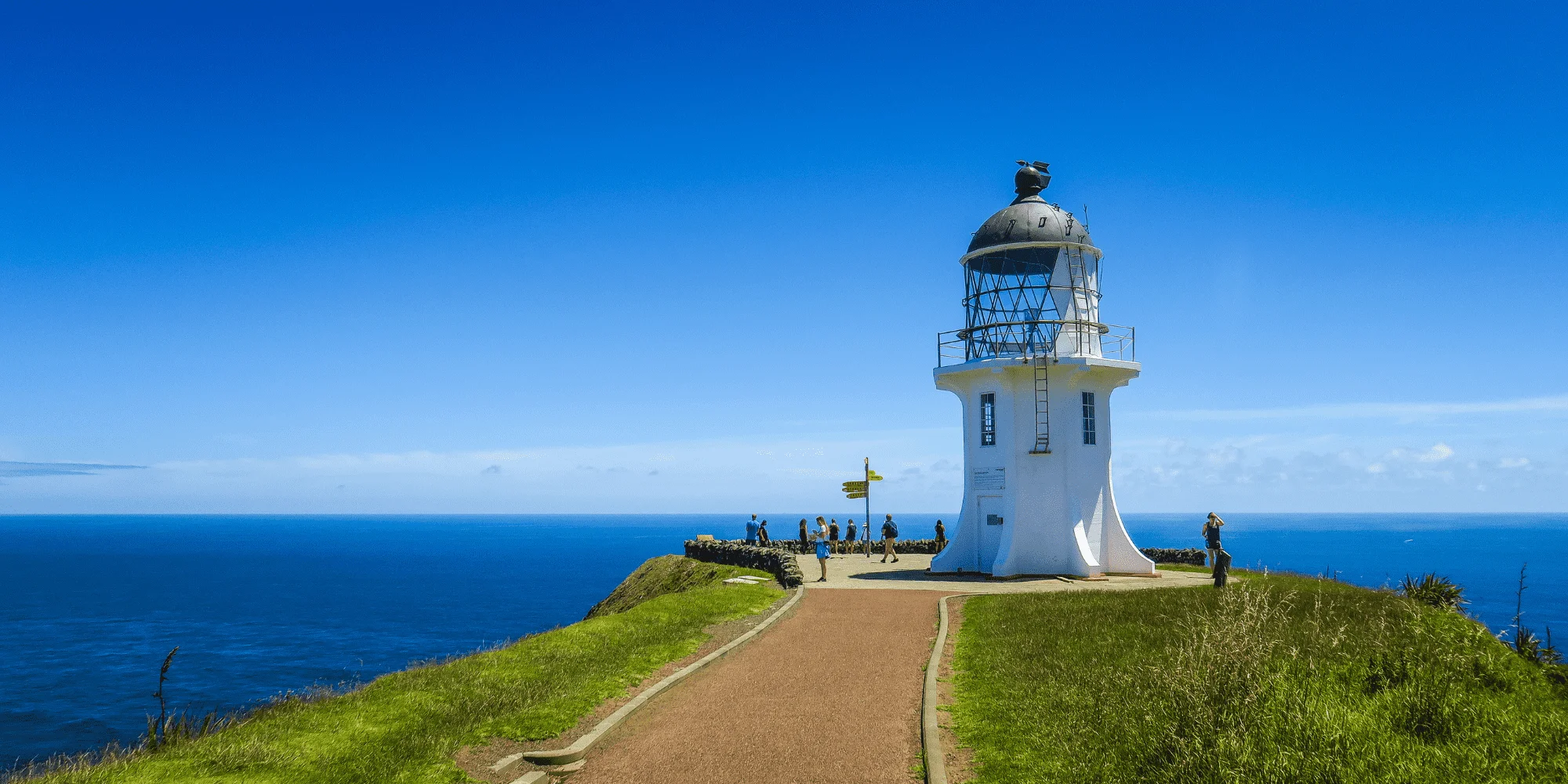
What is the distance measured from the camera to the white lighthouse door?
26.9 m

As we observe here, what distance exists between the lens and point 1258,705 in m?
8.20

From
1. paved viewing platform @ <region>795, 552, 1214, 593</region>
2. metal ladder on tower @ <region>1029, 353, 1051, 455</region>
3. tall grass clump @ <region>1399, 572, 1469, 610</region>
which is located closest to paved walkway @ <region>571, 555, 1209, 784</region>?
paved viewing platform @ <region>795, 552, 1214, 593</region>

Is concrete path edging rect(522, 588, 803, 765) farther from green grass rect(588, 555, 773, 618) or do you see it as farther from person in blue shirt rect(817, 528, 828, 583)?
green grass rect(588, 555, 773, 618)

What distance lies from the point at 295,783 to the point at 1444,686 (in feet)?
39.6

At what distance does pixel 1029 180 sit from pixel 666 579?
19.7m

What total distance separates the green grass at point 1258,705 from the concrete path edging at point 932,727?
1.07 feet

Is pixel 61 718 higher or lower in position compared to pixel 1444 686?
lower

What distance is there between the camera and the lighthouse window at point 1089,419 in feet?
88.5

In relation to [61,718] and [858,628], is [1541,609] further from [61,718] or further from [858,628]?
[61,718]

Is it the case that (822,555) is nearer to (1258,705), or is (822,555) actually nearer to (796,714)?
(796,714)

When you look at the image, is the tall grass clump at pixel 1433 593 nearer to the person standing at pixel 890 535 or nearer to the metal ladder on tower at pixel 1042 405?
the metal ladder on tower at pixel 1042 405

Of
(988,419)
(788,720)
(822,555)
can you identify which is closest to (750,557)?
(822,555)

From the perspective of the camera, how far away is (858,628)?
17.2m

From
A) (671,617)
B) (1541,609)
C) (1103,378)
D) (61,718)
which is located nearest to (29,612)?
(61,718)
